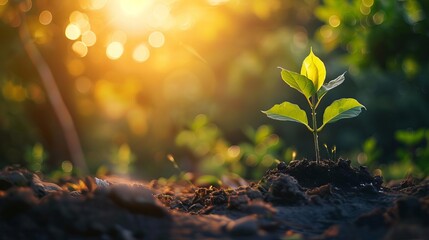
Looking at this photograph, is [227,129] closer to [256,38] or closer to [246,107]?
[246,107]

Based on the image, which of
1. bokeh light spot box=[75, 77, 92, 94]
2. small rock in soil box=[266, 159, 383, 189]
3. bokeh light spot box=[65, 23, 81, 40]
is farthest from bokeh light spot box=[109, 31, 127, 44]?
small rock in soil box=[266, 159, 383, 189]

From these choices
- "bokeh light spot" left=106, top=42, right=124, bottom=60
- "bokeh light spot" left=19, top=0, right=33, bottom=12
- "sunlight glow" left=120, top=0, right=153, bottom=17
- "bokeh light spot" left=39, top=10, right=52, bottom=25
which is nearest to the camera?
"bokeh light spot" left=19, top=0, right=33, bottom=12

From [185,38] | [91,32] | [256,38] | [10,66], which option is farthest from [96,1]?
[256,38]

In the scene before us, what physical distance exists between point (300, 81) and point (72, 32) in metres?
8.66

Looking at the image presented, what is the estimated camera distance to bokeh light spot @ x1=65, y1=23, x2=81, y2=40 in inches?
415

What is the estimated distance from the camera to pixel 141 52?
36.0ft

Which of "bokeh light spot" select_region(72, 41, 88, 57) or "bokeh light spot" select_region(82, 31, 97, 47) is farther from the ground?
"bokeh light spot" select_region(72, 41, 88, 57)

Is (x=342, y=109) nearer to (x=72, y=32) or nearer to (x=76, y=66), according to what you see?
(x=72, y=32)

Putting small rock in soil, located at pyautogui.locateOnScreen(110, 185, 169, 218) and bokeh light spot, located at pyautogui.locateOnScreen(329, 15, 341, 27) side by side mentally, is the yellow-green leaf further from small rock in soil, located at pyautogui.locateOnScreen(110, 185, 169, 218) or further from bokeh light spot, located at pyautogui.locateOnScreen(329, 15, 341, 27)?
bokeh light spot, located at pyautogui.locateOnScreen(329, 15, 341, 27)

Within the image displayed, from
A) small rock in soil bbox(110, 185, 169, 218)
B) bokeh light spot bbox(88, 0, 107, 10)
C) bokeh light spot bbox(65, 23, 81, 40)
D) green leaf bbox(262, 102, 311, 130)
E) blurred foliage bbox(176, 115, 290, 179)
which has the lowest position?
small rock in soil bbox(110, 185, 169, 218)

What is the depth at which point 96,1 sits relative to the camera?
999 centimetres

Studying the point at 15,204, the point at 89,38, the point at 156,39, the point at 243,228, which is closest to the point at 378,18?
the point at 156,39

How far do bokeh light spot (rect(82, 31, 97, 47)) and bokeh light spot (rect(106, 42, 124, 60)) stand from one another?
34 cm

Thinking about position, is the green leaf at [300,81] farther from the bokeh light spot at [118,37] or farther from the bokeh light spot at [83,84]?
the bokeh light spot at [83,84]
